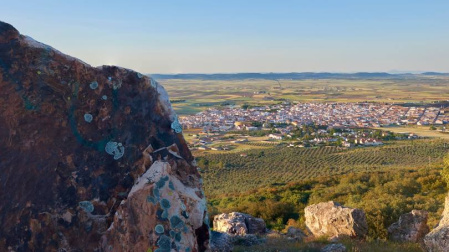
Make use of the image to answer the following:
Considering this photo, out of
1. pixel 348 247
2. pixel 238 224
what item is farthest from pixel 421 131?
pixel 348 247

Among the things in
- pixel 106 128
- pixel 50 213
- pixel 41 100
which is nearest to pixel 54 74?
pixel 41 100

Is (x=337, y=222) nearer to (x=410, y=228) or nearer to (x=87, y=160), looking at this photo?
(x=410, y=228)

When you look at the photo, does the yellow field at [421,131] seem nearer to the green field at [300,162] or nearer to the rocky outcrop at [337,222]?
the green field at [300,162]

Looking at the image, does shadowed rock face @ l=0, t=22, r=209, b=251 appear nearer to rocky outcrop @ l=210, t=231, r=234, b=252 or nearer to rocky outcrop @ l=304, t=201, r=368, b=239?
rocky outcrop @ l=210, t=231, r=234, b=252

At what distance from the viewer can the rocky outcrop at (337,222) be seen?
993 centimetres

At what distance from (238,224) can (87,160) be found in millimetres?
7186

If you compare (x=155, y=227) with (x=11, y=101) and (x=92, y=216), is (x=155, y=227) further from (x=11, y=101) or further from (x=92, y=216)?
(x=11, y=101)

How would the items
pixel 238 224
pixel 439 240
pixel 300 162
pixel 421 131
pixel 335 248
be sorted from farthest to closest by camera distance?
1. pixel 421 131
2. pixel 300 162
3. pixel 238 224
4. pixel 335 248
5. pixel 439 240

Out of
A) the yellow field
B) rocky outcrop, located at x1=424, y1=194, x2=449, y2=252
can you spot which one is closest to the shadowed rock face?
rocky outcrop, located at x1=424, y1=194, x2=449, y2=252

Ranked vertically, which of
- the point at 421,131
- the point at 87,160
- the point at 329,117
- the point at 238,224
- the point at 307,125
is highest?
the point at 87,160

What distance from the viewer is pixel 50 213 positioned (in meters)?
5.09

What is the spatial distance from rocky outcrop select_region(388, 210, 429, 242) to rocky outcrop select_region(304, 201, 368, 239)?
75cm

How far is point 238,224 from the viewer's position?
11.8m

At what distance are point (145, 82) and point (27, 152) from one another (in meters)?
1.96
